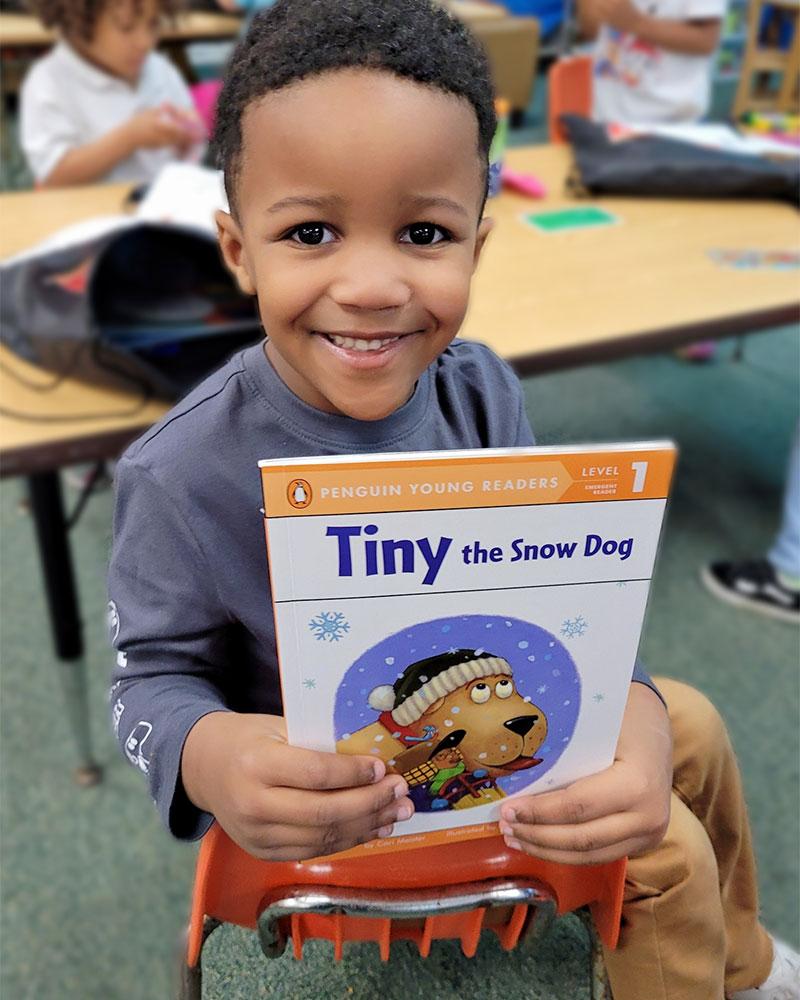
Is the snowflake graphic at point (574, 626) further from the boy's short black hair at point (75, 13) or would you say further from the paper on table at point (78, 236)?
the boy's short black hair at point (75, 13)

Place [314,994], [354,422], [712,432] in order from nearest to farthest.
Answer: [354,422]
[314,994]
[712,432]

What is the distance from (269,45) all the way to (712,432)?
2.05m

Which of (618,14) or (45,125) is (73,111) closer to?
(45,125)

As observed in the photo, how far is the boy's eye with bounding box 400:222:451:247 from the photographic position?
20.1 inches

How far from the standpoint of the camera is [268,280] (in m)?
0.52

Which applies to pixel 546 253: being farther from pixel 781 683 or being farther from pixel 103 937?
pixel 103 937

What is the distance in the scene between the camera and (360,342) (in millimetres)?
527

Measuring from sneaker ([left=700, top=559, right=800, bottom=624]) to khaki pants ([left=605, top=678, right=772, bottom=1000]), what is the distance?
1.10m

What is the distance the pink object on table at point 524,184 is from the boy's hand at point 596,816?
1.37 meters

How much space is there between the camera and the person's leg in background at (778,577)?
1.77m

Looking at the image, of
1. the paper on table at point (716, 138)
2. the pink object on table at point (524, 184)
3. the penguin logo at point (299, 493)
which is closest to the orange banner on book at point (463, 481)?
the penguin logo at point (299, 493)

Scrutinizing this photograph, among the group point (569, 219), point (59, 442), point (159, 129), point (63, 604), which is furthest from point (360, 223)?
point (159, 129)

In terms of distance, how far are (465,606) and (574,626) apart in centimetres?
6

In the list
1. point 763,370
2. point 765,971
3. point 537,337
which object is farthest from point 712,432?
point 765,971
